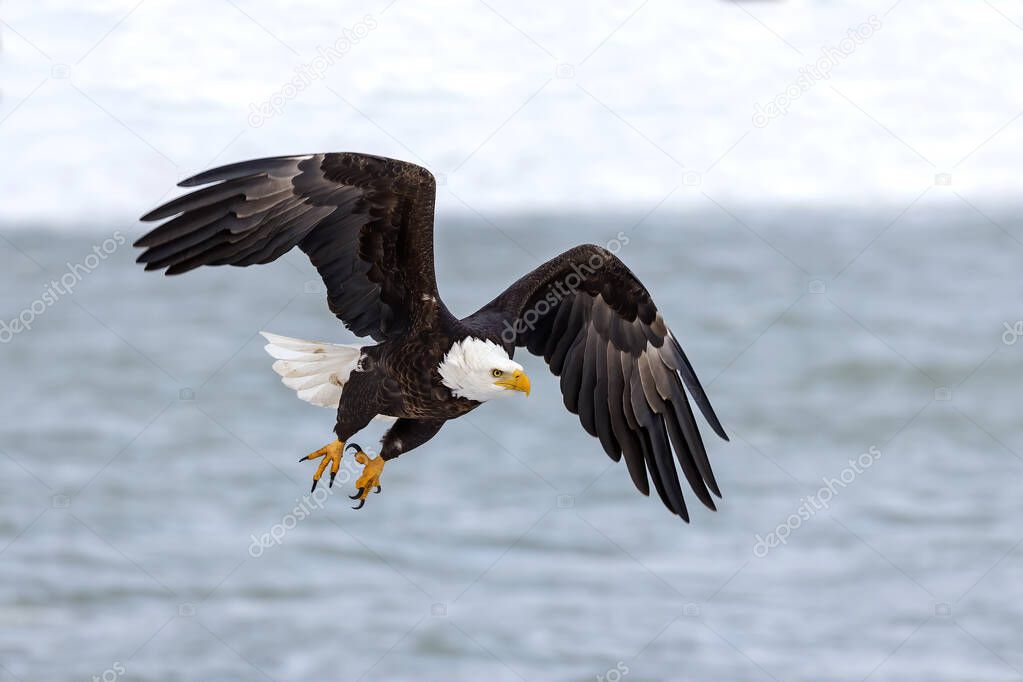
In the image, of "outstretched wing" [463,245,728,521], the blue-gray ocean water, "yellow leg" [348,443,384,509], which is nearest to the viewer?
"yellow leg" [348,443,384,509]

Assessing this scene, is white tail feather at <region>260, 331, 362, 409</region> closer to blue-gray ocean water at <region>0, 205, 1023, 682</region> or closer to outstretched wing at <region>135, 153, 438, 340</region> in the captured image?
outstretched wing at <region>135, 153, 438, 340</region>

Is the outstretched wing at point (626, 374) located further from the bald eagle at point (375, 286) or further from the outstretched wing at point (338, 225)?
the outstretched wing at point (338, 225)

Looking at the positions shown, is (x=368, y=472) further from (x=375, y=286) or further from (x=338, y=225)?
(x=338, y=225)

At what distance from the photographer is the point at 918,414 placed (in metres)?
28.7

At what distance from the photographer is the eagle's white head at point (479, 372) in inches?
249

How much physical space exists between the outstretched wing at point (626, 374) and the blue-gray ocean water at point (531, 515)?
42.1 feet

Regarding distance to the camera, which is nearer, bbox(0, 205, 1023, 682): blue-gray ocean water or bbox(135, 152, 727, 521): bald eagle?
bbox(135, 152, 727, 521): bald eagle

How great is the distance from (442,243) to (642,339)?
2956 cm

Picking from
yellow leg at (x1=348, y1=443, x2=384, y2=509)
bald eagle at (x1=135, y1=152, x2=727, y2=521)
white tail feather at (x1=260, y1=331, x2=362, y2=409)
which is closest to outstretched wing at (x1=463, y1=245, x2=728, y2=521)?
bald eagle at (x1=135, y1=152, x2=727, y2=521)

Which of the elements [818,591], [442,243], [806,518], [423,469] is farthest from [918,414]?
[442,243]

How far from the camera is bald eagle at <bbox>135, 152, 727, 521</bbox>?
6398mm

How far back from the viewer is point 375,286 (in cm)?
681

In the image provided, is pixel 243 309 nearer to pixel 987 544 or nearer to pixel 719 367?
pixel 719 367

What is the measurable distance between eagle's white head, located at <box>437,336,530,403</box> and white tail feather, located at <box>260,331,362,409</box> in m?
0.85
